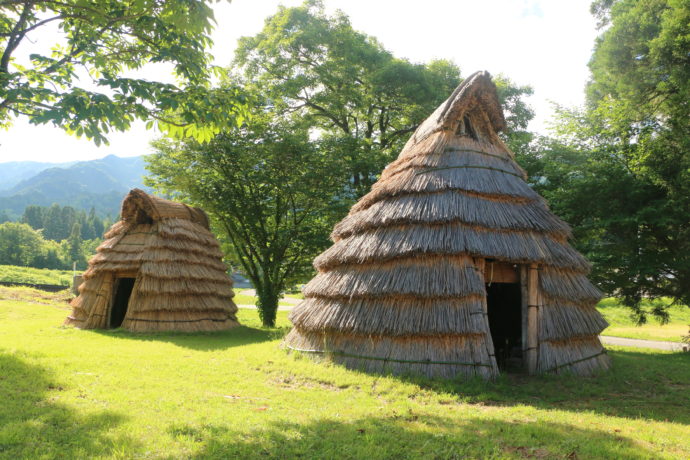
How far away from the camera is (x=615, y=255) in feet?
44.5

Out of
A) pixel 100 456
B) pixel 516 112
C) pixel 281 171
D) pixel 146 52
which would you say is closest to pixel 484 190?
pixel 146 52

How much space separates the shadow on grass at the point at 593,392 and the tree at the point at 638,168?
5556mm

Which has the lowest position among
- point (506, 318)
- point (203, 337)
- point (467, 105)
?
point (203, 337)

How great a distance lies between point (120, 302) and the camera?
56.3 ft

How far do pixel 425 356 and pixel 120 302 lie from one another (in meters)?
14.4

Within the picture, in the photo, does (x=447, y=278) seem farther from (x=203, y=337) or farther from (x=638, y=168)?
(x=638, y=168)

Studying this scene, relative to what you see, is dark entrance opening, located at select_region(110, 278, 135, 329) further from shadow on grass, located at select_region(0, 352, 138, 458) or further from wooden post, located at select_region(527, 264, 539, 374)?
wooden post, located at select_region(527, 264, 539, 374)

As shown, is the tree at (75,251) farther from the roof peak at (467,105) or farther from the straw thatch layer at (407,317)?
the roof peak at (467,105)

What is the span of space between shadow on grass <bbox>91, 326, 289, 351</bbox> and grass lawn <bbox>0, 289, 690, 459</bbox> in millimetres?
1986

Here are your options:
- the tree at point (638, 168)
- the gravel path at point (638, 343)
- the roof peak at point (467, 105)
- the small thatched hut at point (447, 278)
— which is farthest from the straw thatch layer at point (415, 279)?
the gravel path at point (638, 343)

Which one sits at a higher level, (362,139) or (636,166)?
(362,139)

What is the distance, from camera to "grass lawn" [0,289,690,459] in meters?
4.32

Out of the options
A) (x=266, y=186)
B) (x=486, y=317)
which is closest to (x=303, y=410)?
(x=486, y=317)

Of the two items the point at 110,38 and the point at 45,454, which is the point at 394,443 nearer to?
the point at 45,454
